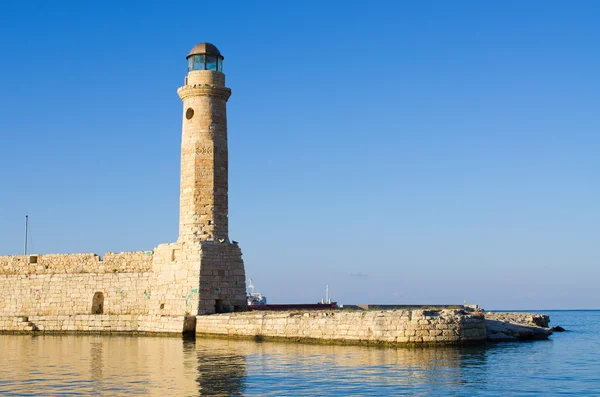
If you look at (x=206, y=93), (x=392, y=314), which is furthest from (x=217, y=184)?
(x=392, y=314)

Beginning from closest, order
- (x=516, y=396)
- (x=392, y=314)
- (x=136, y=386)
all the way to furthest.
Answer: (x=516, y=396)
(x=136, y=386)
(x=392, y=314)

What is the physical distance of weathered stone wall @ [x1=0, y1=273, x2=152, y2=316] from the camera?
77.2 ft

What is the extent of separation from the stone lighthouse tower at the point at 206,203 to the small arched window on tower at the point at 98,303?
3.74 metres

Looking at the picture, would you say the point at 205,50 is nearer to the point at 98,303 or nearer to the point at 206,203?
the point at 206,203

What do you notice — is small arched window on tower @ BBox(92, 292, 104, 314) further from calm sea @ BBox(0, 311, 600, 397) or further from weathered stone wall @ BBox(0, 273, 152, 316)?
calm sea @ BBox(0, 311, 600, 397)

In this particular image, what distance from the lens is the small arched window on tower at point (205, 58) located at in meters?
23.2

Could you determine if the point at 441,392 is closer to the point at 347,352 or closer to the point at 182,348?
the point at 347,352

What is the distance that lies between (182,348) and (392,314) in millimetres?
5325

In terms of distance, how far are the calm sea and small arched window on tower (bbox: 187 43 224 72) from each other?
30.2 feet

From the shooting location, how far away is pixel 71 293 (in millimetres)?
24266

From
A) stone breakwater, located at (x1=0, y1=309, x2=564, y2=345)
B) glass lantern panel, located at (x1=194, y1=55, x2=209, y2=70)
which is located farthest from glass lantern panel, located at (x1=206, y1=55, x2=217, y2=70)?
stone breakwater, located at (x1=0, y1=309, x2=564, y2=345)

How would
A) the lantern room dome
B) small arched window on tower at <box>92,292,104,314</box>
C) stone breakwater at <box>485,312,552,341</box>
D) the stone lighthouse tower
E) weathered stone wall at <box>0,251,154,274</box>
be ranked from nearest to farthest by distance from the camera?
stone breakwater at <box>485,312,552,341</box> → the stone lighthouse tower → the lantern room dome → weathered stone wall at <box>0,251,154,274</box> → small arched window on tower at <box>92,292,104,314</box>

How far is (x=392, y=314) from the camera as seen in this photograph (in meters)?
17.2

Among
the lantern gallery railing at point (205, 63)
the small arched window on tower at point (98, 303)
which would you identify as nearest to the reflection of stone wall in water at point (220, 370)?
the small arched window on tower at point (98, 303)
